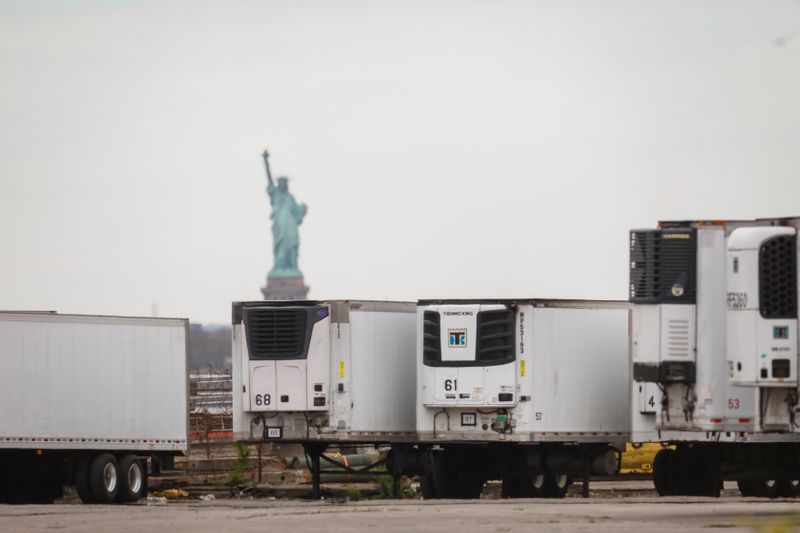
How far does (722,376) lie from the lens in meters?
24.6

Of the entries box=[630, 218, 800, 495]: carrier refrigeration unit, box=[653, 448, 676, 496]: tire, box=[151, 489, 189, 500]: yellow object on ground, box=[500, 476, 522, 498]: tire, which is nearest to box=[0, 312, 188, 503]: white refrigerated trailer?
box=[151, 489, 189, 500]: yellow object on ground

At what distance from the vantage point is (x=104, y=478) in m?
31.1

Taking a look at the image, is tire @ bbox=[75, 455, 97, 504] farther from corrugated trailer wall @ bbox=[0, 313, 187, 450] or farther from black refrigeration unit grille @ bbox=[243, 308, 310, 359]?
black refrigeration unit grille @ bbox=[243, 308, 310, 359]

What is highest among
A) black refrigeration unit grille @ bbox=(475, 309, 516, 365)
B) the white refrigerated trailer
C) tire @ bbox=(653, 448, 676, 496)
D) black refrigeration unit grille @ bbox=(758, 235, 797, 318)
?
black refrigeration unit grille @ bbox=(758, 235, 797, 318)

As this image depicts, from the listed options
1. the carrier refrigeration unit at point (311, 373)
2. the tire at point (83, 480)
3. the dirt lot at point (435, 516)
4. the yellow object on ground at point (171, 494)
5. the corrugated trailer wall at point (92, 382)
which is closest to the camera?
the dirt lot at point (435, 516)

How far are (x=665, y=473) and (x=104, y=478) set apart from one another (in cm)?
959

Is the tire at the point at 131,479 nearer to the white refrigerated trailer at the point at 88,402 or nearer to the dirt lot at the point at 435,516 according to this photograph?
the white refrigerated trailer at the point at 88,402

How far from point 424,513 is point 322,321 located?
307 inches

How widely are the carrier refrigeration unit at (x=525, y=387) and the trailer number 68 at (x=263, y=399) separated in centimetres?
256

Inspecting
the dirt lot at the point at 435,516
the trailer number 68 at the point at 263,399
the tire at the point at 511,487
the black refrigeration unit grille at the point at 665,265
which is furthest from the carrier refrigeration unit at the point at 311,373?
the black refrigeration unit grille at the point at 665,265

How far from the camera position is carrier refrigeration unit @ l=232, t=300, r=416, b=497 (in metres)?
30.4

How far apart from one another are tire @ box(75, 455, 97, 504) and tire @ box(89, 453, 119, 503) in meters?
0.08

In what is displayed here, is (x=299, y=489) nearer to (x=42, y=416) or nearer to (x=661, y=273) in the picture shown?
(x=42, y=416)

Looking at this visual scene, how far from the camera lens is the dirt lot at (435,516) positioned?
68.4 feet
